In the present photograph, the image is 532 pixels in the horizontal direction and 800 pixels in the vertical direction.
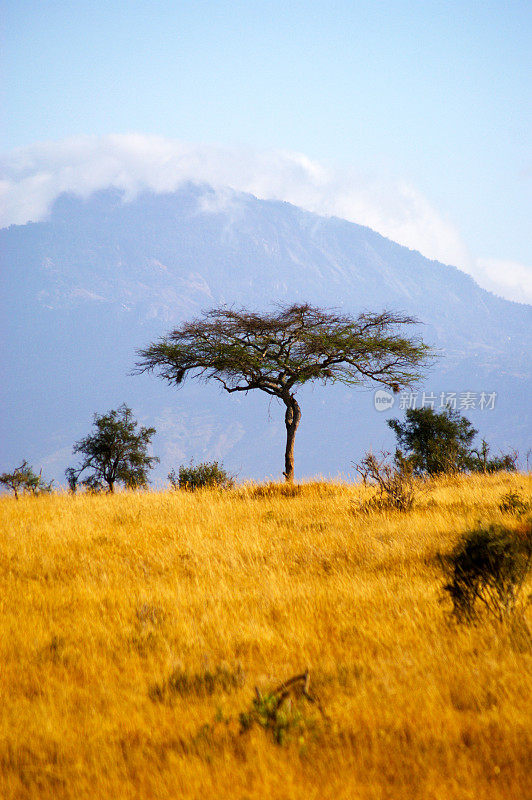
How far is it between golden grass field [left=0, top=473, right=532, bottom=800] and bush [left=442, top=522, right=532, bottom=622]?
0.32m

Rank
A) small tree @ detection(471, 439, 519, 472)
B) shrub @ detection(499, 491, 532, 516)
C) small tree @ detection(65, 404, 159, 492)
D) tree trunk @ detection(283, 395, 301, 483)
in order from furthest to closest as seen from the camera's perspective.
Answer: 1. small tree @ detection(65, 404, 159, 492)
2. small tree @ detection(471, 439, 519, 472)
3. tree trunk @ detection(283, 395, 301, 483)
4. shrub @ detection(499, 491, 532, 516)

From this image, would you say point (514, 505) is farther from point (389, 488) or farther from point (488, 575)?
point (488, 575)

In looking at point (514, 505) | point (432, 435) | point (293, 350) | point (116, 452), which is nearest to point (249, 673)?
point (514, 505)

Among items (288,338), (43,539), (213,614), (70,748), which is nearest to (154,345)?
(288,338)

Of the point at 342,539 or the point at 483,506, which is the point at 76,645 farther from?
the point at 483,506

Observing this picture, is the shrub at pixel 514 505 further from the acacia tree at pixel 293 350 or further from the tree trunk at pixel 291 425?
the acacia tree at pixel 293 350

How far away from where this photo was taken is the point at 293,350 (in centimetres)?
2570

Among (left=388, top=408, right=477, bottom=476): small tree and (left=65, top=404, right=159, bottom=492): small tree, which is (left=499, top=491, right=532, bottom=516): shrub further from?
(left=65, top=404, right=159, bottom=492): small tree

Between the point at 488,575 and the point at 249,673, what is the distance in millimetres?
2701

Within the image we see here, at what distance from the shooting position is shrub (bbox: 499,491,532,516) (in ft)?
36.7

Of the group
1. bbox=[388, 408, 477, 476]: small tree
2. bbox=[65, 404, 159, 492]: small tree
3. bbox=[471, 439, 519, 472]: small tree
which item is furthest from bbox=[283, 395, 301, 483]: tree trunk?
bbox=[65, 404, 159, 492]: small tree

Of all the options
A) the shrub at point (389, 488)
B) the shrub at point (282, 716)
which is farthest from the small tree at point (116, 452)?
the shrub at point (282, 716)

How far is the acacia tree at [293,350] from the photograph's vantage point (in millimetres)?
25141

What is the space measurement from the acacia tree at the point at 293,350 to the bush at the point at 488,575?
18.4m
